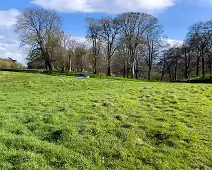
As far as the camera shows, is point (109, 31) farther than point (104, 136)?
Yes

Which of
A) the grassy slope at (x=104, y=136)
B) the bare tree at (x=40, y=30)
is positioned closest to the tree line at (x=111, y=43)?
the bare tree at (x=40, y=30)

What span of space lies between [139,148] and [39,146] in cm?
246

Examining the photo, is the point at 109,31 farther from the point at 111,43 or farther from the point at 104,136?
the point at 104,136

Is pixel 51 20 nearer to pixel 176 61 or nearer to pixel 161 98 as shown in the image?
pixel 176 61

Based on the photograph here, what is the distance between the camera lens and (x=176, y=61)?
169ft

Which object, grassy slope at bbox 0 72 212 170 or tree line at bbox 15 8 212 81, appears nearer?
grassy slope at bbox 0 72 212 170

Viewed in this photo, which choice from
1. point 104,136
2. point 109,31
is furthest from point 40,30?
point 104,136

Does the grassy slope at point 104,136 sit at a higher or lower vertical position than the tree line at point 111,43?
lower

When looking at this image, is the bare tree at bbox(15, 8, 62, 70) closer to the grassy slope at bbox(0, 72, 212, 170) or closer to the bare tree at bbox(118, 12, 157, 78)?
the bare tree at bbox(118, 12, 157, 78)

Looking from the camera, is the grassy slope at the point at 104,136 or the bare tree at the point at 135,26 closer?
the grassy slope at the point at 104,136

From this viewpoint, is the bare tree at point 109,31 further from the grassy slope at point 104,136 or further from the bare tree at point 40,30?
the grassy slope at point 104,136

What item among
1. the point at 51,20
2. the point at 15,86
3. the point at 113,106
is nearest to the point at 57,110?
the point at 113,106

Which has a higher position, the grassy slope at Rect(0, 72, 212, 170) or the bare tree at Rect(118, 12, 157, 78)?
the bare tree at Rect(118, 12, 157, 78)

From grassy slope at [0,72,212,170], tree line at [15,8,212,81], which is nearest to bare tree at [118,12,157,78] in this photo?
tree line at [15,8,212,81]
